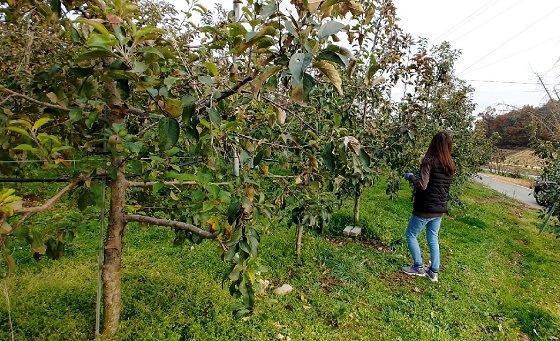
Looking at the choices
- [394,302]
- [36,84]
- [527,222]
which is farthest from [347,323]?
[527,222]

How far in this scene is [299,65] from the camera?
80 centimetres

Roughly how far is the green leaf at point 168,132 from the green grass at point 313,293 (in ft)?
3.43

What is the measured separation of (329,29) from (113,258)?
6.72 ft

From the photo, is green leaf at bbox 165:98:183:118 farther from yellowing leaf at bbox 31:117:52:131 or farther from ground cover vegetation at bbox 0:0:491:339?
yellowing leaf at bbox 31:117:52:131

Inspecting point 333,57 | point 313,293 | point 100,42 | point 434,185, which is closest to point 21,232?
point 100,42

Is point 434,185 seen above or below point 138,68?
below

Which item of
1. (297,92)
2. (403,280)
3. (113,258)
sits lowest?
(403,280)

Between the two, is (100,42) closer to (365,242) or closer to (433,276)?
(433,276)

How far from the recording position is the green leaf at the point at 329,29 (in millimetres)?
861

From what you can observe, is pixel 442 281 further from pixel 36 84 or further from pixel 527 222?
pixel 527 222

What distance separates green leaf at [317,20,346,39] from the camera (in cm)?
86

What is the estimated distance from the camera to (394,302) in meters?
3.54

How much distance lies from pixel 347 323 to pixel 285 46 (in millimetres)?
2888

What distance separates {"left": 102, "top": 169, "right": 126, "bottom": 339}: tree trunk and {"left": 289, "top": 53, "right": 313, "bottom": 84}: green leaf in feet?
5.59
